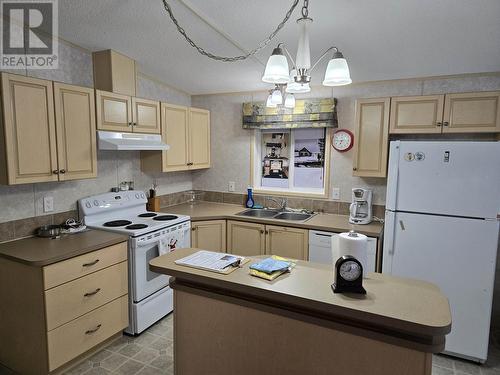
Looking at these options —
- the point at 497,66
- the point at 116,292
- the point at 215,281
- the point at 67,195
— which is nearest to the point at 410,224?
the point at 497,66

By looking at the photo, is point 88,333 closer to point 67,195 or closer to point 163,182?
point 67,195

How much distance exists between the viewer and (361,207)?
10.5ft

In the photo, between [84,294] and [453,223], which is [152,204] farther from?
[453,223]

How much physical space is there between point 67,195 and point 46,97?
88cm

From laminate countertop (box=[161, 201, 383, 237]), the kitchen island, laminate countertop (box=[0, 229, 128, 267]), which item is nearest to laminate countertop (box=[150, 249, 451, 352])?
the kitchen island

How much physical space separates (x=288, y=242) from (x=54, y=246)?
81.1 inches

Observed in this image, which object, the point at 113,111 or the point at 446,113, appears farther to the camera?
the point at 113,111

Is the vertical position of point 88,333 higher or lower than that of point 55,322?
lower

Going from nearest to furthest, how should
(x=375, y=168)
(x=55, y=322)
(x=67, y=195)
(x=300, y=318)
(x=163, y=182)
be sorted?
(x=300, y=318) < (x=55, y=322) < (x=67, y=195) < (x=375, y=168) < (x=163, y=182)

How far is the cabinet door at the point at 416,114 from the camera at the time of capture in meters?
2.72

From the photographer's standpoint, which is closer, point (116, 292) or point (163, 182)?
point (116, 292)

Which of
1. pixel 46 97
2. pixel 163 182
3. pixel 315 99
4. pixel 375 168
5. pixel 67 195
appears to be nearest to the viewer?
pixel 46 97

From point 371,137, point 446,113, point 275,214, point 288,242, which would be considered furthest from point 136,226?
point 446,113

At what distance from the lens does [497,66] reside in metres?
2.62
